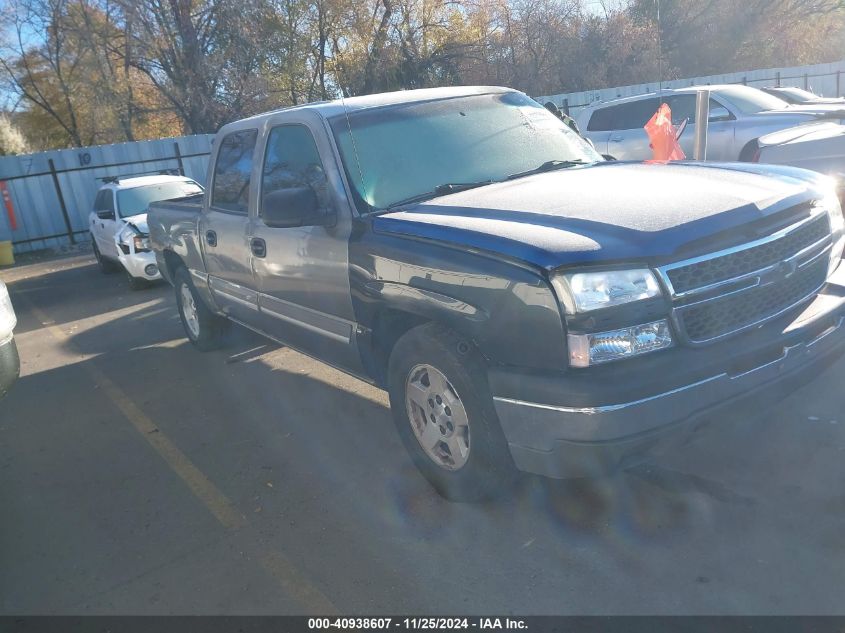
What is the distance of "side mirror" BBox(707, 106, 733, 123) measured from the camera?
36.1 feet

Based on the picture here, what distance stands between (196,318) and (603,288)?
4987 mm

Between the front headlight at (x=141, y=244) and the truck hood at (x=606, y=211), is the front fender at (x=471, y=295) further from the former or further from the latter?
the front headlight at (x=141, y=244)

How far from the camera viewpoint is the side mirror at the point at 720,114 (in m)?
11.0

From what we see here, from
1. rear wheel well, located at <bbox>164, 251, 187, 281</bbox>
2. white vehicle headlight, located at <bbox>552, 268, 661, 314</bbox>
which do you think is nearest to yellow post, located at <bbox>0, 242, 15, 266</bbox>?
rear wheel well, located at <bbox>164, 251, 187, 281</bbox>

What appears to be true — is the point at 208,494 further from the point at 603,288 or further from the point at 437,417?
the point at 603,288

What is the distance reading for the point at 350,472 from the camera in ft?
14.6

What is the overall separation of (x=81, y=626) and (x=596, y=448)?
2.29m

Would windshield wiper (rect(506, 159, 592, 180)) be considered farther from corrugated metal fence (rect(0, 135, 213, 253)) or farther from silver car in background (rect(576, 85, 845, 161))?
corrugated metal fence (rect(0, 135, 213, 253))

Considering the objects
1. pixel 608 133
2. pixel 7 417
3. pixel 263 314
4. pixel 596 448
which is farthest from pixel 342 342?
pixel 608 133

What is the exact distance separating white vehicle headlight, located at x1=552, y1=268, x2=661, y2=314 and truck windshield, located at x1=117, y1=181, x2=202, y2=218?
31.3 feet

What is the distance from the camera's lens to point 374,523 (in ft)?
12.6

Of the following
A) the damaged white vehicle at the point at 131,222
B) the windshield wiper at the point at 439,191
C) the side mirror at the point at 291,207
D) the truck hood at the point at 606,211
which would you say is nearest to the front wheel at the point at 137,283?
the damaged white vehicle at the point at 131,222

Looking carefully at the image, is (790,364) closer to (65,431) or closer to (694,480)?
(694,480)

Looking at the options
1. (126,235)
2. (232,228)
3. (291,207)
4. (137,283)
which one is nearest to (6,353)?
(232,228)
